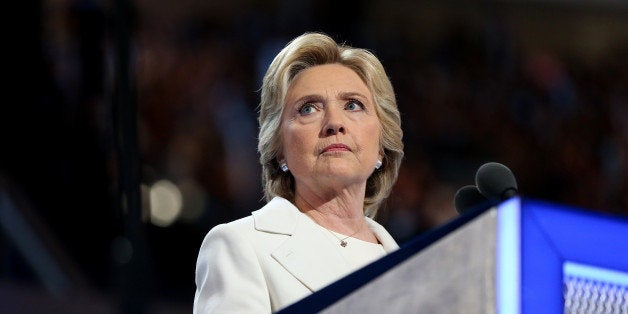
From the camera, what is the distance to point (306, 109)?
6.27ft

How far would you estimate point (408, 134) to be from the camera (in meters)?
5.02

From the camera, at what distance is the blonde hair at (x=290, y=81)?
77.1 inches

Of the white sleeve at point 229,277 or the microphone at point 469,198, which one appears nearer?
the microphone at point 469,198

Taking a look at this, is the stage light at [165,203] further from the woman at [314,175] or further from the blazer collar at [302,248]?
the blazer collar at [302,248]

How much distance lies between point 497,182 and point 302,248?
50cm

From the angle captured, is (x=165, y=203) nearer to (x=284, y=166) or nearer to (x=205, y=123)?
(x=205, y=123)

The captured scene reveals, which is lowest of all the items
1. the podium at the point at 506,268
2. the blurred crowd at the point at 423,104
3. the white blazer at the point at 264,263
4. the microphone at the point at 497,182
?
the blurred crowd at the point at 423,104

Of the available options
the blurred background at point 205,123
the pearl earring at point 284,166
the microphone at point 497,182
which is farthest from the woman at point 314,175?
the microphone at point 497,182

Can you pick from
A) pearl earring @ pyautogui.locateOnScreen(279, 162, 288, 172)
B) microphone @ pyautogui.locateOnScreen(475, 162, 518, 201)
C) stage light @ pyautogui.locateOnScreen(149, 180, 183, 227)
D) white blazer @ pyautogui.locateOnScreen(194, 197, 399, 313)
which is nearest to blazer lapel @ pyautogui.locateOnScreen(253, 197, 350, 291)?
white blazer @ pyautogui.locateOnScreen(194, 197, 399, 313)

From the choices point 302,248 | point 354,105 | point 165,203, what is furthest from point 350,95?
point 165,203

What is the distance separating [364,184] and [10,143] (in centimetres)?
190

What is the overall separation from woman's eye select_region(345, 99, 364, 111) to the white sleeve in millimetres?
313

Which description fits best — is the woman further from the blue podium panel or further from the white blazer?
the blue podium panel

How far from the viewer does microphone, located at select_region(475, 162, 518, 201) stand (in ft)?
4.30
